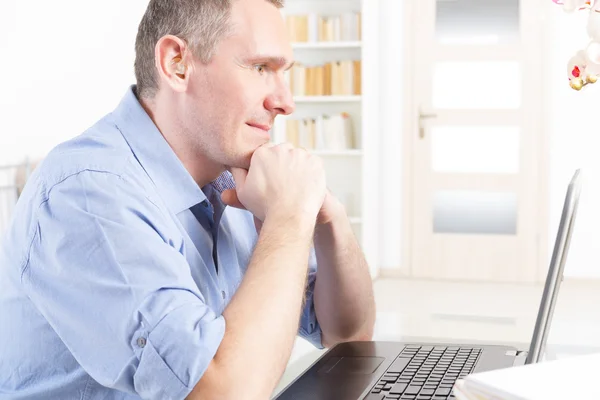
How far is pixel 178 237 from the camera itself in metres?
1.11

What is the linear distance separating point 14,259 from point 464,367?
2.08ft

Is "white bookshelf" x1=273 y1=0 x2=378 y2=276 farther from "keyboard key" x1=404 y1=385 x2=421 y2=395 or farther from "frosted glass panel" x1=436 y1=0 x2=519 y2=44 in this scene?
"keyboard key" x1=404 y1=385 x2=421 y2=395

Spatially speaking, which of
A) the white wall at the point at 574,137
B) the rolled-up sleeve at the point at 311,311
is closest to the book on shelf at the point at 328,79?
the white wall at the point at 574,137

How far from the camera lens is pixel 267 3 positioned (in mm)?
1279

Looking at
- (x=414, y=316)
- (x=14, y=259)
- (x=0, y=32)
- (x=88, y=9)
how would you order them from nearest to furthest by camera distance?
1. (x=14, y=259)
2. (x=0, y=32)
3. (x=88, y=9)
4. (x=414, y=316)

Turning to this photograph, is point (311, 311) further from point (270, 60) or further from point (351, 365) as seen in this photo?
point (270, 60)

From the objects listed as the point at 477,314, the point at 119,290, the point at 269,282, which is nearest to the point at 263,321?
the point at 269,282

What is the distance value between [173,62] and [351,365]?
517 mm

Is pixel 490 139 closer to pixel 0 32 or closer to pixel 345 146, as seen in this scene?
pixel 345 146

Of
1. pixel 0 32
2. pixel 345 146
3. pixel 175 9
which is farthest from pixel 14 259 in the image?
pixel 345 146

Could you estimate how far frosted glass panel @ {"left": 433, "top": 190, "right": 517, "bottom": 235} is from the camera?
5.94m

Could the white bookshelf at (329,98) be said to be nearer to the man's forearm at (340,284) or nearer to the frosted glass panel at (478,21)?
the frosted glass panel at (478,21)

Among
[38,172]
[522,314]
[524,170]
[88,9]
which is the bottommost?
[522,314]

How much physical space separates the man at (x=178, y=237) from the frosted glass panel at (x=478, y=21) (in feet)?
15.3
